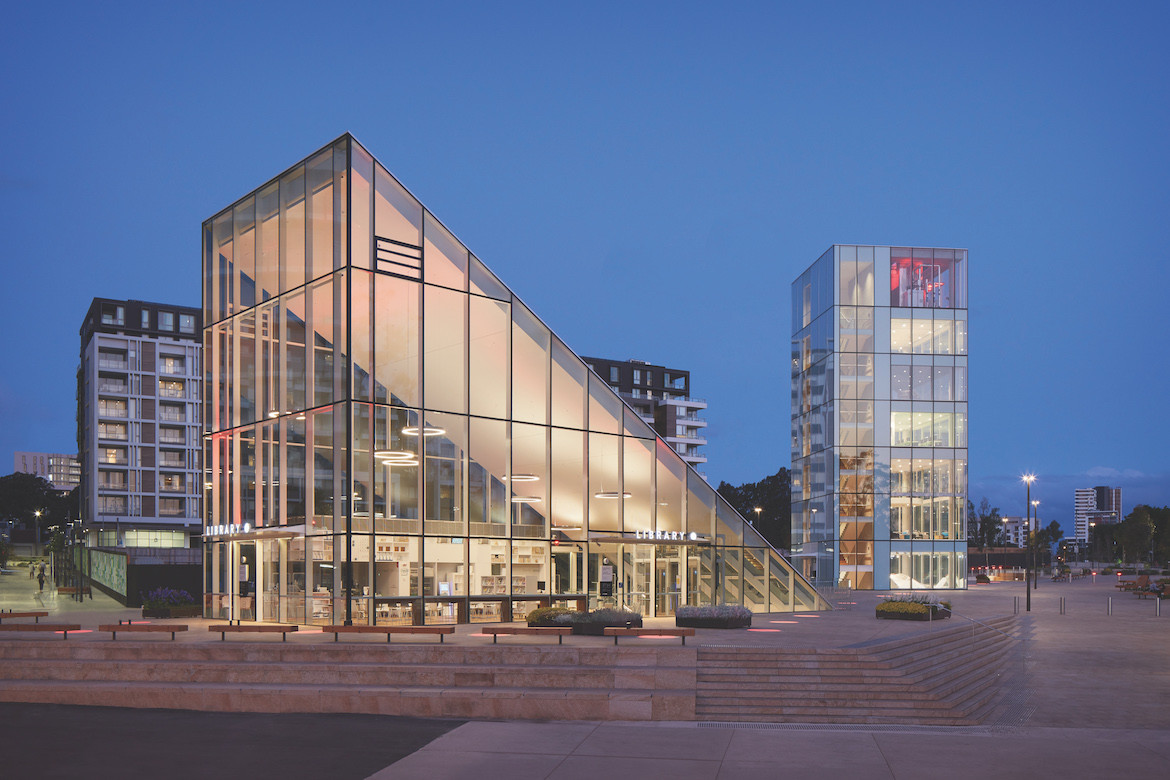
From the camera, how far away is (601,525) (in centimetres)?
3406

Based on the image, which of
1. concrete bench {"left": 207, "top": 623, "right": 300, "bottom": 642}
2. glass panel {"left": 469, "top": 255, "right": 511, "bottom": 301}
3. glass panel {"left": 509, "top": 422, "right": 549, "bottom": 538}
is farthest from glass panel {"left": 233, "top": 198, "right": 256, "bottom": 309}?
concrete bench {"left": 207, "top": 623, "right": 300, "bottom": 642}

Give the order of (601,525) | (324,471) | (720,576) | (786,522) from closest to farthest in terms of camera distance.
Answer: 1. (324,471)
2. (601,525)
3. (720,576)
4. (786,522)

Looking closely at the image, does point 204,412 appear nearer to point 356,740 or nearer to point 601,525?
point 601,525

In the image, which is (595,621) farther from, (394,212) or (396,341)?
(394,212)

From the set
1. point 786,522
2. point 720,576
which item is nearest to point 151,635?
point 720,576

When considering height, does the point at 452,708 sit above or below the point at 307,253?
below

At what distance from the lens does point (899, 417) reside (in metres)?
72.3

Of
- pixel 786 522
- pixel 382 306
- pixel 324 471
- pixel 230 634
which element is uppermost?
pixel 382 306

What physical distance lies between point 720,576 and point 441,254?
15.8 metres

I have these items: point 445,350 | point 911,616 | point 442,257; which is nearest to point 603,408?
point 445,350

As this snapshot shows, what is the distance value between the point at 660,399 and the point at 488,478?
116331mm

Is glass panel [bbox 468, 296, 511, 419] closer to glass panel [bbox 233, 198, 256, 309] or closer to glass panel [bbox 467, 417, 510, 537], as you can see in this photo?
glass panel [bbox 467, 417, 510, 537]

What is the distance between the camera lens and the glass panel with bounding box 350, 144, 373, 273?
93.9ft

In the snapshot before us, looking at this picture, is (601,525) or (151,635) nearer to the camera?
(151,635)
